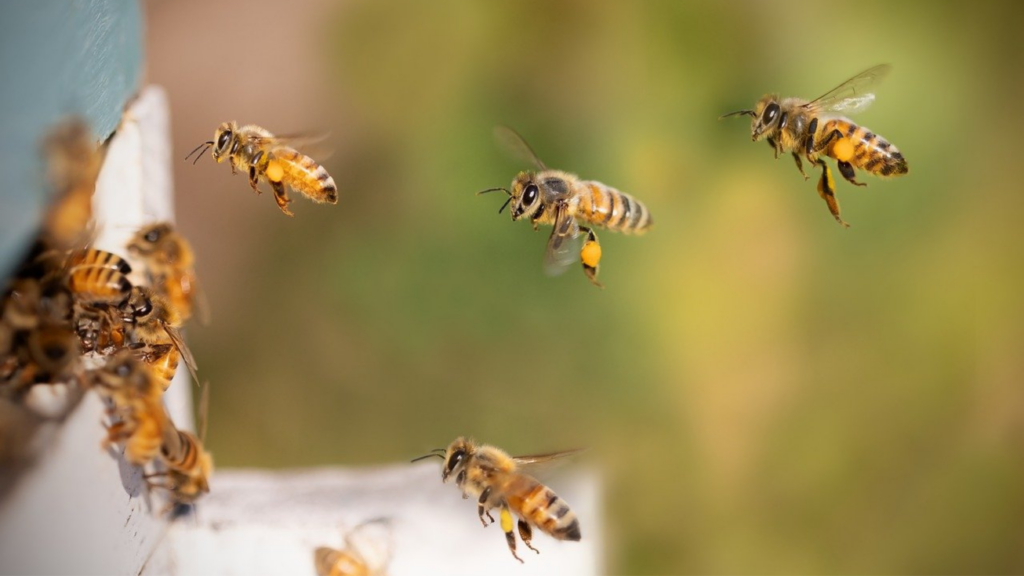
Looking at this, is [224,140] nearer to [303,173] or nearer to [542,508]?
[303,173]

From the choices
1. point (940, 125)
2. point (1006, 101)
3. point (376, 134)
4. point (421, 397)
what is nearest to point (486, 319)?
point (421, 397)

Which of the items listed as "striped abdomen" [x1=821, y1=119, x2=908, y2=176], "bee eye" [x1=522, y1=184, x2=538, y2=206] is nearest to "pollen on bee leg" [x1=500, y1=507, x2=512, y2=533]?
"bee eye" [x1=522, y1=184, x2=538, y2=206]

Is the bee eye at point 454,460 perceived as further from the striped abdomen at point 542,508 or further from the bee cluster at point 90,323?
the bee cluster at point 90,323

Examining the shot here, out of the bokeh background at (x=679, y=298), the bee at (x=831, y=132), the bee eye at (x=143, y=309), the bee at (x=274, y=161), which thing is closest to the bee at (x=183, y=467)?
the bee eye at (x=143, y=309)

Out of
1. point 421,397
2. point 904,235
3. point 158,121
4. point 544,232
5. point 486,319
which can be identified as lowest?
point 421,397

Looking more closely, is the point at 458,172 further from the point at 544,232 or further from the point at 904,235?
the point at 904,235
